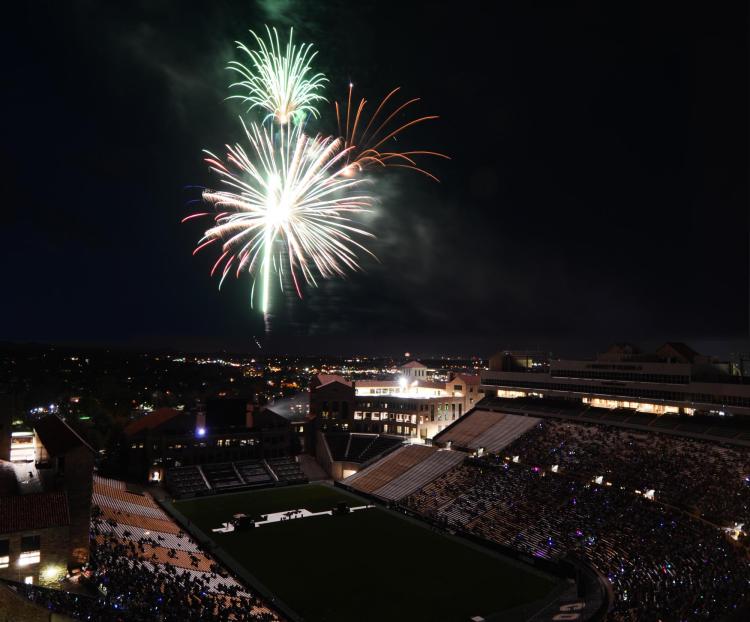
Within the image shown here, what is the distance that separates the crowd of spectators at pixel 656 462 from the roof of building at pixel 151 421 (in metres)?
32.7

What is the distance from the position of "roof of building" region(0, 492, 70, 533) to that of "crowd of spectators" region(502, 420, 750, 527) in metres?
34.4

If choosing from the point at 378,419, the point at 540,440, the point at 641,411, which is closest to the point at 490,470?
the point at 540,440

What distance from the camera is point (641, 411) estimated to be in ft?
156

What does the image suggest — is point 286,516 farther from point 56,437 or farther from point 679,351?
point 679,351

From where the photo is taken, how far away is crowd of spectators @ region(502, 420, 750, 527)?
32.6 m

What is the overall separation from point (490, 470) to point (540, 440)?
6.57 m

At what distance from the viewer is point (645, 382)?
48.0m

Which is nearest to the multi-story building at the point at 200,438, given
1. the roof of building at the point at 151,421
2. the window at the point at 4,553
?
the roof of building at the point at 151,421

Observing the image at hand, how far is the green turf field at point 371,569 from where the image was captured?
26.4 meters

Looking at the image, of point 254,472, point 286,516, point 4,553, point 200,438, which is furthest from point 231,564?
point 200,438

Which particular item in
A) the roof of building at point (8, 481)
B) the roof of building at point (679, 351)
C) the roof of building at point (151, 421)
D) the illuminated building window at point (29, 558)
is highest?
the roof of building at point (679, 351)

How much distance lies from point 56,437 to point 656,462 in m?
39.4

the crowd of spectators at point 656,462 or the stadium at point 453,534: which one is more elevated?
the crowd of spectators at point 656,462

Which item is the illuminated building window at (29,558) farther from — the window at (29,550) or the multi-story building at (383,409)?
the multi-story building at (383,409)
